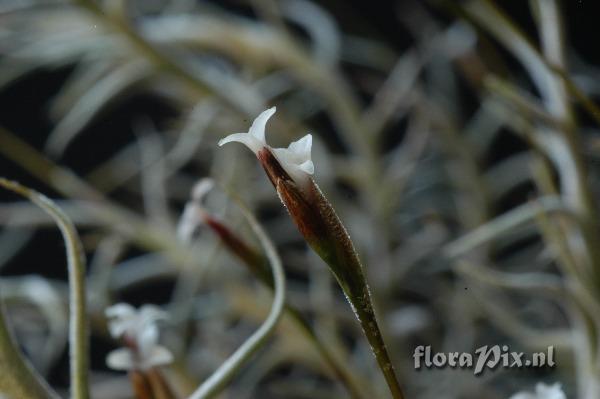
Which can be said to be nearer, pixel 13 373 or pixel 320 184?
pixel 13 373

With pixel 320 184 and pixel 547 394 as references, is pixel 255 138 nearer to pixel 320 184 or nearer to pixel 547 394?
pixel 547 394

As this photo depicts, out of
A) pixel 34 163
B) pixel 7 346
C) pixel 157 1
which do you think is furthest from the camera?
pixel 157 1

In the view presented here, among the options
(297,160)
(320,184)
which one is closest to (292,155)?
(297,160)

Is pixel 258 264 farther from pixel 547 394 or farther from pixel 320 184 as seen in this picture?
pixel 320 184

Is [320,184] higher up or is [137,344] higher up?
[320,184]

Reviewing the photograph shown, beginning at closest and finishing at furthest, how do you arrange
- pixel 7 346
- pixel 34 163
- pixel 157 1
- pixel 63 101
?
pixel 7 346 → pixel 34 163 → pixel 63 101 → pixel 157 1

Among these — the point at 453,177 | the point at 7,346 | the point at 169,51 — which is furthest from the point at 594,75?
the point at 7,346

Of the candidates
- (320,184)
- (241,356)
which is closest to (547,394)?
(241,356)

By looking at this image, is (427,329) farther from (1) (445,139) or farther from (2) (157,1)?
(2) (157,1)

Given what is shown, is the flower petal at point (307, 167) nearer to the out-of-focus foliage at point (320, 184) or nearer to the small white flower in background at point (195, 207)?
the small white flower in background at point (195, 207)

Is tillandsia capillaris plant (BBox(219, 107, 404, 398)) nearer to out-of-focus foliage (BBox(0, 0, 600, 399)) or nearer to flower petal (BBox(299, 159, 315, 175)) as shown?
flower petal (BBox(299, 159, 315, 175))
